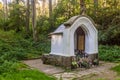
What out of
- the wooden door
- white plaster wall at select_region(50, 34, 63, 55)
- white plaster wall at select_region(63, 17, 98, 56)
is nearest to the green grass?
white plaster wall at select_region(63, 17, 98, 56)

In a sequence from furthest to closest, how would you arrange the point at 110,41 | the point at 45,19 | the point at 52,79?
the point at 45,19, the point at 110,41, the point at 52,79

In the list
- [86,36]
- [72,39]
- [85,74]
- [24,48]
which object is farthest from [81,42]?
[24,48]

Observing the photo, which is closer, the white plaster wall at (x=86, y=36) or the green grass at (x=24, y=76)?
the green grass at (x=24, y=76)

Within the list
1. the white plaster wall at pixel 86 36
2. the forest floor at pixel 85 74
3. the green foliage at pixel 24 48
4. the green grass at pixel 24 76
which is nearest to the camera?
the green grass at pixel 24 76

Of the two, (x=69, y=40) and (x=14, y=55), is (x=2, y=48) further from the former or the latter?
(x=69, y=40)

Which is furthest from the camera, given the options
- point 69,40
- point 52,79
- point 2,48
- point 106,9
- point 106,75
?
point 106,9

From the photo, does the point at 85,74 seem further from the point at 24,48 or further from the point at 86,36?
the point at 24,48

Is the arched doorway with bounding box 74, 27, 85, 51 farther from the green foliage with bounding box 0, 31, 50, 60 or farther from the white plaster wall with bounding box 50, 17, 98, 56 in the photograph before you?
the green foliage with bounding box 0, 31, 50, 60

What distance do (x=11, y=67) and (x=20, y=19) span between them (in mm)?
16549

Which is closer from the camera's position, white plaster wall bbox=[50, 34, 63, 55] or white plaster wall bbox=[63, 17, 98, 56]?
white plaster wall bbox=[63, 17, 98, 56]

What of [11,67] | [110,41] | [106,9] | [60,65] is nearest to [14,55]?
[60,65]

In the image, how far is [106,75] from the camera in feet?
28.7

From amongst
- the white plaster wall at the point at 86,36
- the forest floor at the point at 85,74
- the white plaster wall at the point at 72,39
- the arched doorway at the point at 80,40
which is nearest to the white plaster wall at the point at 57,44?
the white plaster wall at the point at 72,39

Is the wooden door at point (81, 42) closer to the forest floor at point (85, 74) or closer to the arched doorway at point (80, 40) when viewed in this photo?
the arched doorway at point (80, 40)
